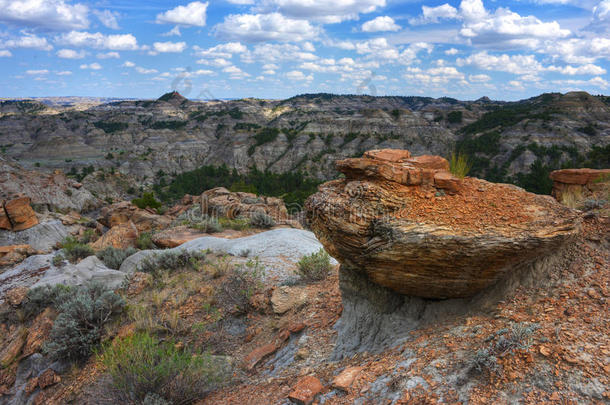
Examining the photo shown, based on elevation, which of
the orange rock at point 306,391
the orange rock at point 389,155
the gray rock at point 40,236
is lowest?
the gray rock at point 40,236

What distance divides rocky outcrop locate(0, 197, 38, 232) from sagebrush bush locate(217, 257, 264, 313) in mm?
16502

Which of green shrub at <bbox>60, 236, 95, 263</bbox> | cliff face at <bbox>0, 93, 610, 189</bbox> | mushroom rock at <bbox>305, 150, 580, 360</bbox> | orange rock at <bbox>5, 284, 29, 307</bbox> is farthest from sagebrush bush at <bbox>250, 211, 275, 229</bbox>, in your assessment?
cliff face at <bbox>0, 93, 610, 189</bbox>

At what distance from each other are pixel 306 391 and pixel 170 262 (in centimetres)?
578

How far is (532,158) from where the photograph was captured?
45312 millimetres

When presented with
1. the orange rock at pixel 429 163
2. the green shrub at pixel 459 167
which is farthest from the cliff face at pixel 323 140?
the orange rock at pixel 429 163

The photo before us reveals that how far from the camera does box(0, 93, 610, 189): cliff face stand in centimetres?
4919

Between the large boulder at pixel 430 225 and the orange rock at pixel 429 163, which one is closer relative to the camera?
the large boulder at pixel 430 225

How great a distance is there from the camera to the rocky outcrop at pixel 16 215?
1652cm

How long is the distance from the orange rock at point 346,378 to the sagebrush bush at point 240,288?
9.74 ft

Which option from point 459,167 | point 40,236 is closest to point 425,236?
point 459,167

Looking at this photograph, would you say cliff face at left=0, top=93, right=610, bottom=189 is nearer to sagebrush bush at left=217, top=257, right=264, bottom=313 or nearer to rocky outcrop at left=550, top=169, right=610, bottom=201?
rocky outcrop at left=550, top=169, right=610, bottom=201

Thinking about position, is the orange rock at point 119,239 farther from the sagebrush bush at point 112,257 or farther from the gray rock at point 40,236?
the gray rock at point 40,236

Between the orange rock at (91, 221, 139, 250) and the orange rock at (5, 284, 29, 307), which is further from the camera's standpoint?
the orange rock at (91, 221, 139, 250)

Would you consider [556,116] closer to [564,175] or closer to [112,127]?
[564,175]
